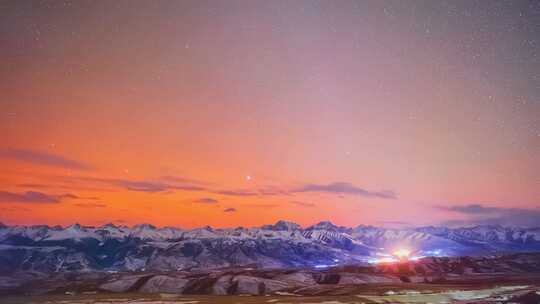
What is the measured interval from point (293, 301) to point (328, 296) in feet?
70.4

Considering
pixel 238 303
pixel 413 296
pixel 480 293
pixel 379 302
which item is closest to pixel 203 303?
pixel 238 303

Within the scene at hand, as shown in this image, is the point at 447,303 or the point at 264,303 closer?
the point at 447,303

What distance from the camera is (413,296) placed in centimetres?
18600

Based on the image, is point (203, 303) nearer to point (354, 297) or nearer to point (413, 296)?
point (354, 297)

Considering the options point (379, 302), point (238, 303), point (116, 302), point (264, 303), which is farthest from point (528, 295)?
point (116, 302)

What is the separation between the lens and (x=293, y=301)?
18112 centimetres

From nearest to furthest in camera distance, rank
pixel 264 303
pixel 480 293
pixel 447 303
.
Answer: pixel 447 303 → pixel 264 303 → pixel 480 293

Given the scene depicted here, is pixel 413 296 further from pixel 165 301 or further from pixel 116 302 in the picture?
pixel 116 302

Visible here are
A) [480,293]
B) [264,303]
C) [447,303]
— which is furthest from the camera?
[480,293]

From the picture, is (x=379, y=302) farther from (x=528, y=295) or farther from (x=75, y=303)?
(x=75, y=303)

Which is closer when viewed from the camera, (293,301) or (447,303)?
(447,303)

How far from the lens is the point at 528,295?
166 meters

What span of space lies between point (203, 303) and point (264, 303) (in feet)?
87.2

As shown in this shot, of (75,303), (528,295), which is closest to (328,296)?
(528,295)
